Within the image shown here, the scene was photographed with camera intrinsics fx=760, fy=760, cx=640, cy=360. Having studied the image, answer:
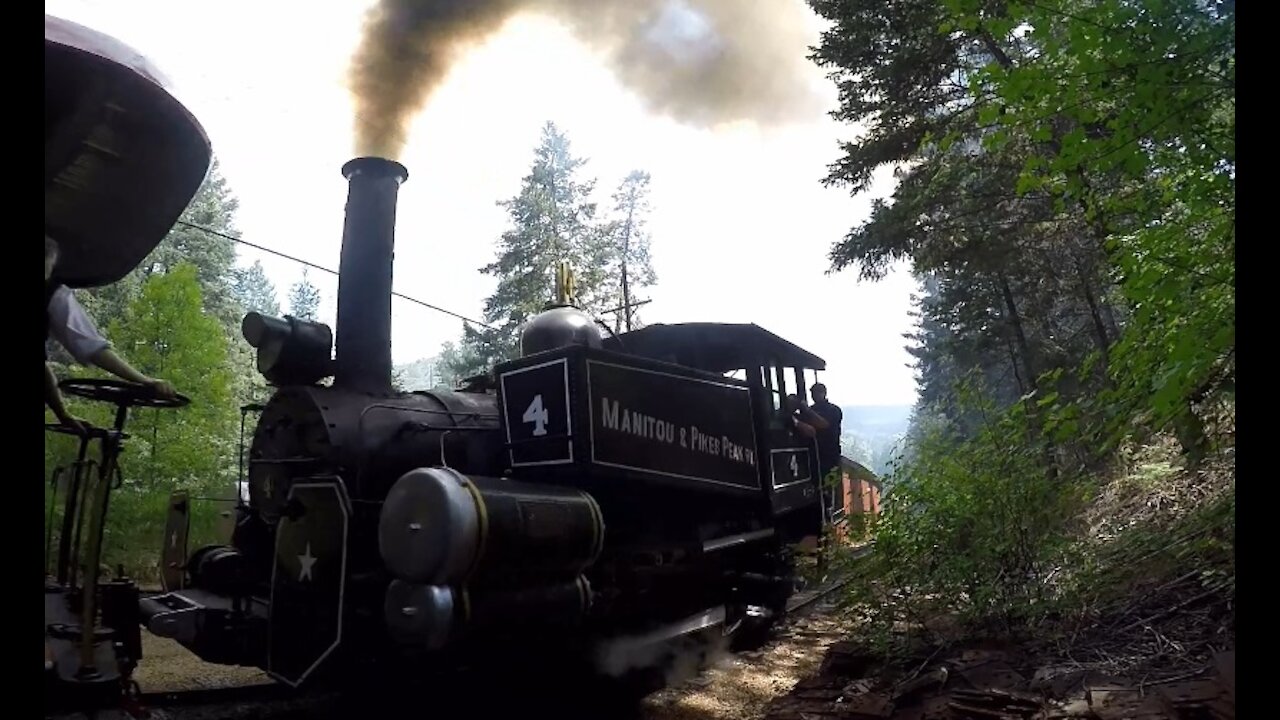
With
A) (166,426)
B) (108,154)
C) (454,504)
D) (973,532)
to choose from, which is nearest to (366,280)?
(454,504)

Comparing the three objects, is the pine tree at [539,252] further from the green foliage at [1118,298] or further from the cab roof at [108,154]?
the cab roof at [108,154]

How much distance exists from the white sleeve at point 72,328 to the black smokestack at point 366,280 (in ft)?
9.60

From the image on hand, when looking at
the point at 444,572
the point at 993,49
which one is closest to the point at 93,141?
the point at 444,572

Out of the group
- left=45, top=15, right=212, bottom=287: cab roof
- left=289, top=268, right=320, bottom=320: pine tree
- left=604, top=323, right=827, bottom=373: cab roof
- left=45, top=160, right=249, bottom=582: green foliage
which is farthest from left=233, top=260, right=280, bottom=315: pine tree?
left=45, top=15, right=212, bottom=287: cab roof

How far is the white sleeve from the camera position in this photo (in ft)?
7.02

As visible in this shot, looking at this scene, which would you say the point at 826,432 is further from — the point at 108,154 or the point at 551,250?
the point at 551,250

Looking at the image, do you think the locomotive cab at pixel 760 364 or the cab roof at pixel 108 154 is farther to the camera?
the locomotive cab at pixel 760 364

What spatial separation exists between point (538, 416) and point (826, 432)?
4324 mm

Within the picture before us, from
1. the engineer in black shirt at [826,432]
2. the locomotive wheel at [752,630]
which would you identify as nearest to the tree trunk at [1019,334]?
the engineer in black shirt at [826,432]

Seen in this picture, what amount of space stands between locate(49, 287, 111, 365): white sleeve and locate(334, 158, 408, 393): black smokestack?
293cm

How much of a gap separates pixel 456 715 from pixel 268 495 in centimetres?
192

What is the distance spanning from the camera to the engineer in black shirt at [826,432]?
8.03 metres

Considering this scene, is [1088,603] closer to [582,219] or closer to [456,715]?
[456,715]

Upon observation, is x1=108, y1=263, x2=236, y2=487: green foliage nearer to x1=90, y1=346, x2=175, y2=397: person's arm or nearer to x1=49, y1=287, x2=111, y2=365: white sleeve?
x1=90, y1=346, x2=175, y2=397: person's arm
